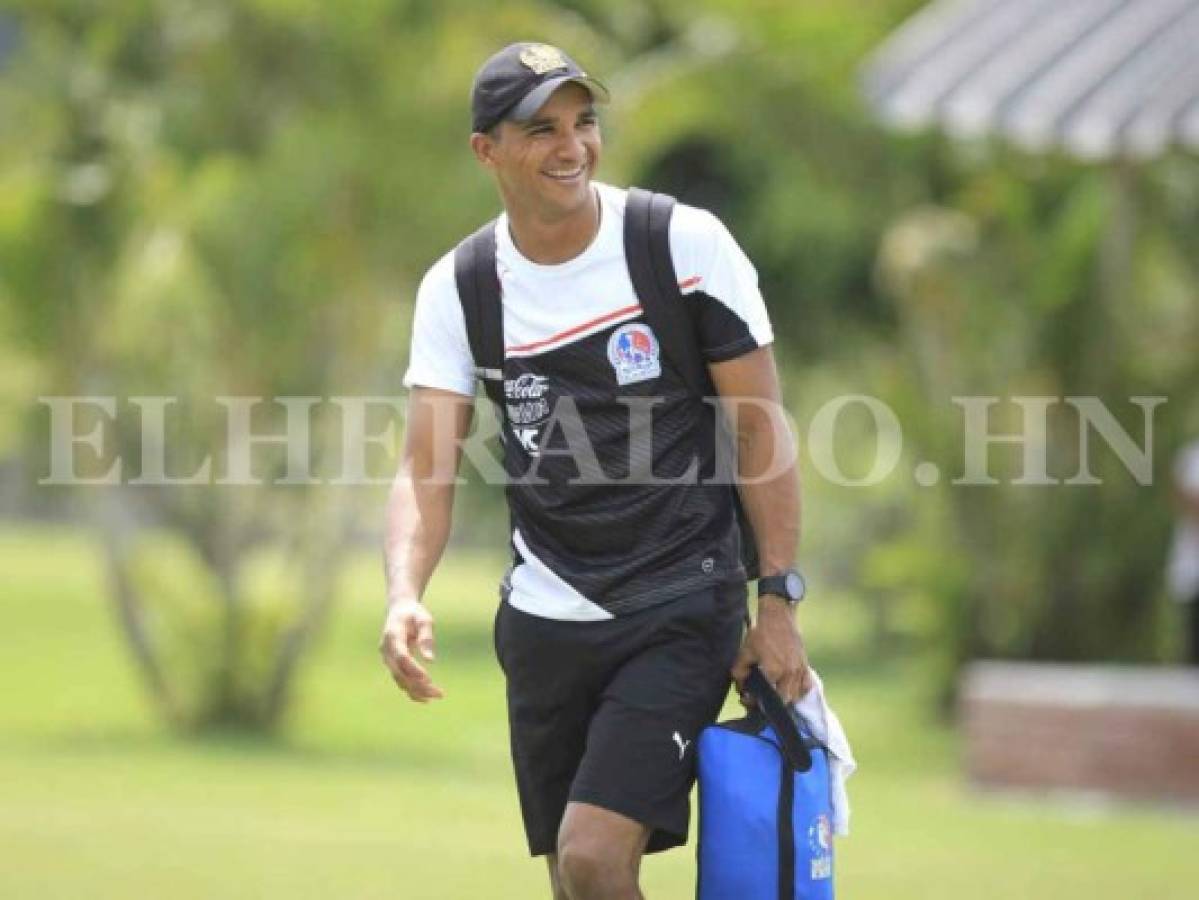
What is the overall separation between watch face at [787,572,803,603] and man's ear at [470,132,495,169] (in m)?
1.18

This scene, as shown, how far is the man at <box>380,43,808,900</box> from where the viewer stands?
251 inches

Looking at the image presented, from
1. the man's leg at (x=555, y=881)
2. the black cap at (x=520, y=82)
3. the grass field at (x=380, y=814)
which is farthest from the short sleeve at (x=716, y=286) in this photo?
the grass field at (x=380, y=814)

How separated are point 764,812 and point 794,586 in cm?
53

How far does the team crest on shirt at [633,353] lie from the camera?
21.1ft

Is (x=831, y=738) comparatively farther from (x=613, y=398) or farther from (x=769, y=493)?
(x=613, y=398)

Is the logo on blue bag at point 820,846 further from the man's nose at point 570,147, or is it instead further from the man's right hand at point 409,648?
the man's nose at point 570,147

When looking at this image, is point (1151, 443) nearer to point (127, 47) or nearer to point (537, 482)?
point (127, 47)

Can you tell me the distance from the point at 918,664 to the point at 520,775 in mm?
15315

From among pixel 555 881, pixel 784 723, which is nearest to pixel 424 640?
pixel 555 881

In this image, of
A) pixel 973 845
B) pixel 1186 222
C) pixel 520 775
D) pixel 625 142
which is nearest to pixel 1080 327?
pixel 1186 222

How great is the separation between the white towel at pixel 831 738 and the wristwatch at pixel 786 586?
9.7 inches

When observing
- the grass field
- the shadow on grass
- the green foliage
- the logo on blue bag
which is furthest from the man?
the green foliage

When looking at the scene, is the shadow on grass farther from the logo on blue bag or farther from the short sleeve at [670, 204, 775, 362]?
the short sleeve at [670, 204, 775, 362]

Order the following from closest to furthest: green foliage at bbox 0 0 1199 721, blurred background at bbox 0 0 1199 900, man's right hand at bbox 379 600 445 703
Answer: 1. man's right hand at bbox 379 600 445 703
2. blurred background at bbox 0 0 1199 900
3. green foliage at bbox 0 0 1199 721
